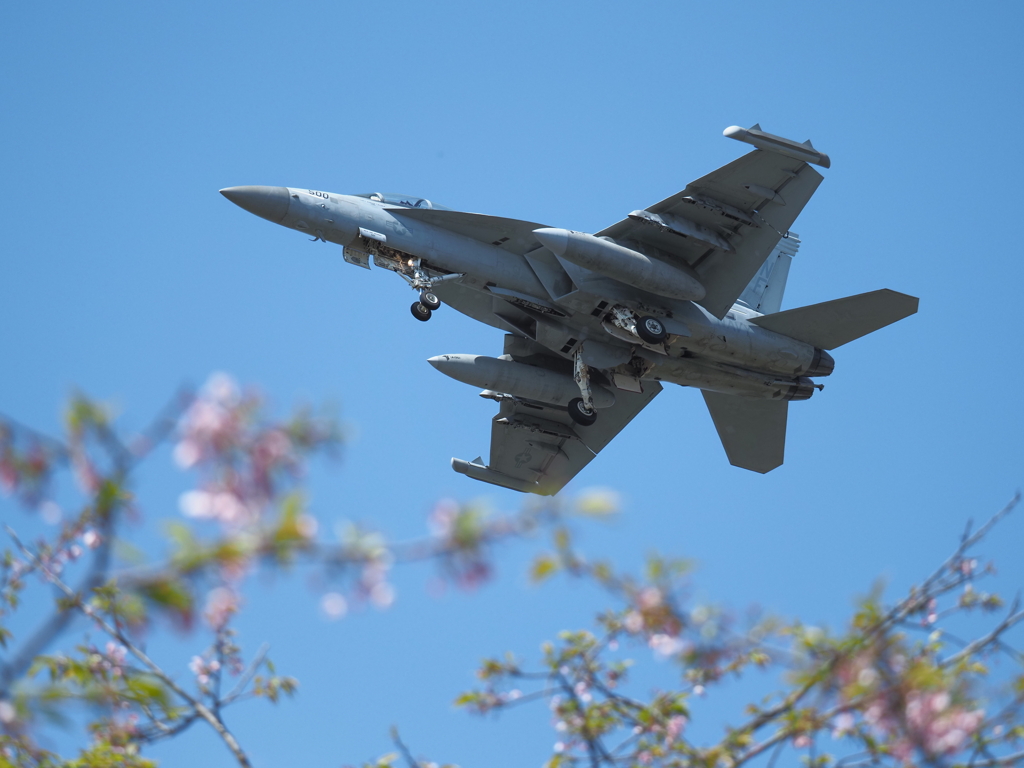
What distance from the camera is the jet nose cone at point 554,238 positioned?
1988 centimetres

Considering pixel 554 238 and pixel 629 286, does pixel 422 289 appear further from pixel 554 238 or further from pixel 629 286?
pixel 629 286

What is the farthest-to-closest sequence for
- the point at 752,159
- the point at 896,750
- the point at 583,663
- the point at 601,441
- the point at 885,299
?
the point at 601,441
the point at 885,299
the point at 752,159
the point at 583,663
the point at 896,750

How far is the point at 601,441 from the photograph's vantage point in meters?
28.2

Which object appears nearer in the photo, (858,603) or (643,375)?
(858,603)

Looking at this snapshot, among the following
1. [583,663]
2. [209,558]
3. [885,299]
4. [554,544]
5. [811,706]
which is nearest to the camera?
[209,558]

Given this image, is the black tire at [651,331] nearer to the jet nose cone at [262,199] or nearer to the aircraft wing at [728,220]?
the aircraft wing at [728,220]

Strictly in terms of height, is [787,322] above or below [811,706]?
above

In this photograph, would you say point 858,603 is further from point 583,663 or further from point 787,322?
point 787,322

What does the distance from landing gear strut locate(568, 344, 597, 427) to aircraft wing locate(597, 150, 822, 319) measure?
3.14 metres

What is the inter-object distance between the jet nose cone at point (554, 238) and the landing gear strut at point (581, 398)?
13.4ft

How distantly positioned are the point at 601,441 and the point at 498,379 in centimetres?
537

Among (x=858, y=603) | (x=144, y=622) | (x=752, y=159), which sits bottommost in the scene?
(x=144, y=622)

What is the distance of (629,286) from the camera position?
2258 centimetres

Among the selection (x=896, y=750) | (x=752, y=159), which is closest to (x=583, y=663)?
(x=896, y=750)
